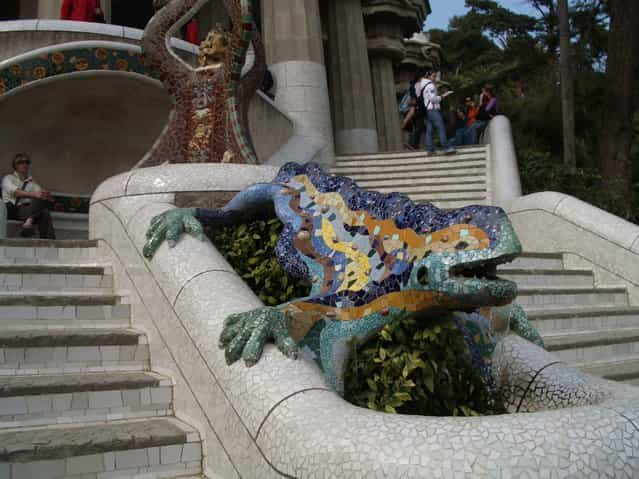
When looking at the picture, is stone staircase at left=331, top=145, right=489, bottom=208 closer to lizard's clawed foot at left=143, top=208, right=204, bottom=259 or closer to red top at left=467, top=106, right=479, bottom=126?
red top at left=467, top=106, right=479, bottom=126

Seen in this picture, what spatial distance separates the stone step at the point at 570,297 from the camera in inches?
273

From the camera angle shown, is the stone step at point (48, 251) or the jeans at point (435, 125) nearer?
the stone step at point (48, 251)

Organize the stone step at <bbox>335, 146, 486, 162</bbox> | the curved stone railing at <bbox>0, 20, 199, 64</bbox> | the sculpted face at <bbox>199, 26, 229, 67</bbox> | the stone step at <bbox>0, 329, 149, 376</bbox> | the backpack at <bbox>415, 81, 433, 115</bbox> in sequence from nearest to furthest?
the stone step at <bbox>0, 329, 149, 376</bbox> → the sculpted face at <bbox>199, 26, 229, 67</bbox> → the curved stone railing at <bbox>0, 20, 199, 64</bbox> → the stone step at <bbox>335, 146, 486, 162</bbox> → the backpack at <bbox>415, 81, 433, 115</bbox>

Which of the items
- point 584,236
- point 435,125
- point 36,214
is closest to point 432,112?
point 435,125

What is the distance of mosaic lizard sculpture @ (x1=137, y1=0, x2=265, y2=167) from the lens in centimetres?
649

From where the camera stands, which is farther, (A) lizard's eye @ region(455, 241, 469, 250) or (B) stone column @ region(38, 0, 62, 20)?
(B) stone column @ region(38, 0, 62, 20)

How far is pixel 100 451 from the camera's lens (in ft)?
11.0

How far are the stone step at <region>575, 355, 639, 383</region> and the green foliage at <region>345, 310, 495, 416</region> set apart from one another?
2.48 meters

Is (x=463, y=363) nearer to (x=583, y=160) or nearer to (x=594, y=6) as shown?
(x=583, y=160)

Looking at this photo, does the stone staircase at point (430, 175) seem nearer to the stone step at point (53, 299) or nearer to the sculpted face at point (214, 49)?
the sculpted face at point (214, 49)

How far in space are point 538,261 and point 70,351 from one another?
577 cm

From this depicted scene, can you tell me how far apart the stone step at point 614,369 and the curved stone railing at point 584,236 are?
181cm

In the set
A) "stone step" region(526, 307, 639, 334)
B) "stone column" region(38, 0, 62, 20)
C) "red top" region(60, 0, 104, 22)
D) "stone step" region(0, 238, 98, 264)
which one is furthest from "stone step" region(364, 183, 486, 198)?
"stone column" region(38, 0, 62, 20)

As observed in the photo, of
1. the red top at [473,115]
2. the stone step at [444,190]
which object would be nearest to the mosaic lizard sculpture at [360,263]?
the stone step at [444,190]
